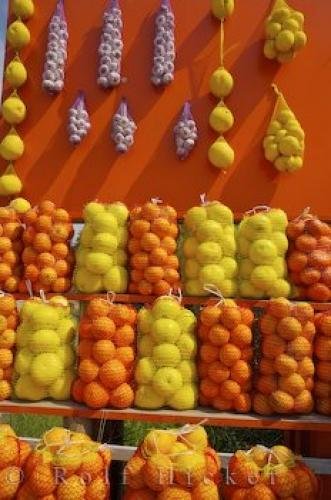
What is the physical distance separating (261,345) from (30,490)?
113 centimetres

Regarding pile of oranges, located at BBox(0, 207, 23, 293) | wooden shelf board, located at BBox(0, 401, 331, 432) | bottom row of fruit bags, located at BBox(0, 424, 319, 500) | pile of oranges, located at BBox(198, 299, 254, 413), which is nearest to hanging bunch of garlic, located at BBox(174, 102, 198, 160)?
pile of oranges, located at BBox(0, 207, 23, 293)

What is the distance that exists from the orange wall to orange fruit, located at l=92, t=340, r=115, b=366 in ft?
3.73

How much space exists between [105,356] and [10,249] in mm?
801

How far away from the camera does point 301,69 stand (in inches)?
127

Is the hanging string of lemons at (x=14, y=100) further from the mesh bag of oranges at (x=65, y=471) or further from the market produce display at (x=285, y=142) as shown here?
the mesh bag of oranges at (x=65, y=471)

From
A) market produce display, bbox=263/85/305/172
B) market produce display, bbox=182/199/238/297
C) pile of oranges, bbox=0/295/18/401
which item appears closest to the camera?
pile of oranges, bbox=0/295/18/401

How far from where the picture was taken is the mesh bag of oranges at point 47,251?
2.58 meters

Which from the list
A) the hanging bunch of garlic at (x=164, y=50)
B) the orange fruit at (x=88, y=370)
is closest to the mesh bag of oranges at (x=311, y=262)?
the orange fruit at (x=88, y=370)

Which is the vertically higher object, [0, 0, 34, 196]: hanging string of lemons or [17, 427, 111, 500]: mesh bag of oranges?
[0, 0, 34, 196]: hanging string of lemons

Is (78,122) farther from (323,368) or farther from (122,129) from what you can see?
(323,368)

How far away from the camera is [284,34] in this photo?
10.1ft

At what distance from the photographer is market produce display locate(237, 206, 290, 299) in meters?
2.47

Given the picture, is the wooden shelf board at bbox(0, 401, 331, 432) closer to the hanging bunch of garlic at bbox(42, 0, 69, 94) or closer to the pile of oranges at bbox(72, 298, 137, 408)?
the pile of oranges at bbox(72, 298, 137, 408)

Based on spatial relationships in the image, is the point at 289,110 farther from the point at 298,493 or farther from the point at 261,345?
the point at 298,493
